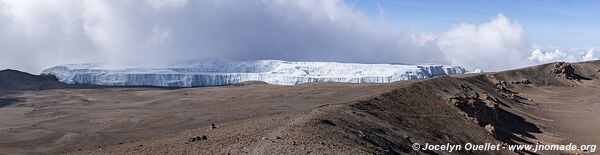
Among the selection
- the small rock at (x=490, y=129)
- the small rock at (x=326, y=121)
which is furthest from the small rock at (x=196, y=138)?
the small rock at (x=490, y=129)

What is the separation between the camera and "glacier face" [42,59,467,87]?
90188 millimetres

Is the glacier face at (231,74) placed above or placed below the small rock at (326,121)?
above

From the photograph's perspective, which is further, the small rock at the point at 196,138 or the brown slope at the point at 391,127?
the small rock at the point at 196,138

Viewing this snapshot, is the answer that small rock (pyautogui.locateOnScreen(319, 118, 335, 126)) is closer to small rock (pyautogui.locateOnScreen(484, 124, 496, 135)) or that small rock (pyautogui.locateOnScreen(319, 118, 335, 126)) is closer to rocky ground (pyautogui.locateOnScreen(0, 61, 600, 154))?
rocky ground (pyautogui.locateOnScreen(0, 61, 600, 154))

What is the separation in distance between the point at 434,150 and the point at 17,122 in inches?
968

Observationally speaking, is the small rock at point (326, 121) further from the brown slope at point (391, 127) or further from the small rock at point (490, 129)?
the small rock at point (490, 129)

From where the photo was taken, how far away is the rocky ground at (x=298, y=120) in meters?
21.6

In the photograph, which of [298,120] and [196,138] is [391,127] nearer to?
[298,120]

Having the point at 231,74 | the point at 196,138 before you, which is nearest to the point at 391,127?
the point at 196,138

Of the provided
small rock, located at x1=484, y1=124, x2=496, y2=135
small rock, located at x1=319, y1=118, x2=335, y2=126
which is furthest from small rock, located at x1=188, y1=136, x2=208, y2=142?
small rock, located at x1=484, y1=124, x2=496, y2=135

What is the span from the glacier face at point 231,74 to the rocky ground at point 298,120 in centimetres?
2101

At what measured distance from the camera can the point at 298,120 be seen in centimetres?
2356

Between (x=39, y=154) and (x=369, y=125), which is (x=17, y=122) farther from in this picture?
(x=369, y=125)

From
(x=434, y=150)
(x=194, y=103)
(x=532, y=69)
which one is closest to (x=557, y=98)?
(x=532, y=69)
